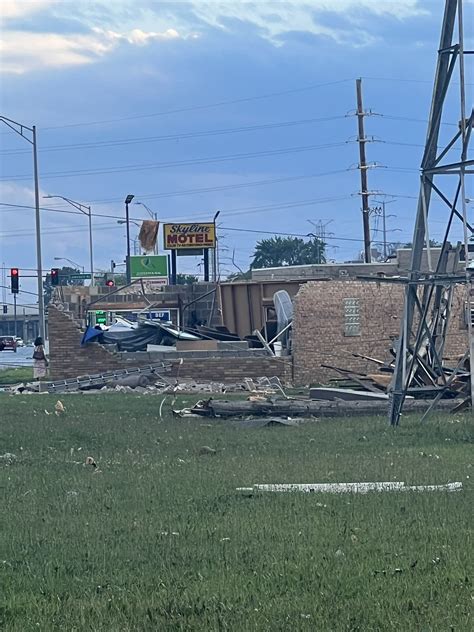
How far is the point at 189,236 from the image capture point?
242ft

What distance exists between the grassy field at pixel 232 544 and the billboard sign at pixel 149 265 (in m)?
82.5

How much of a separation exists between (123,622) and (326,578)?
1.57 m

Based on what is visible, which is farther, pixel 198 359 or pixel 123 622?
pixel 198 359

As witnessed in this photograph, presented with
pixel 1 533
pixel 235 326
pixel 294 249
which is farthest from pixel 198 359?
pixel 294 249

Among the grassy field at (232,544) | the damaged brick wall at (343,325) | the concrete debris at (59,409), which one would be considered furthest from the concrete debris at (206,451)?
the damaged brick wall at (343,325)

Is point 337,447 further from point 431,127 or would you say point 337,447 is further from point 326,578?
point 326,578

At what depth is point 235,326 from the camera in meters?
51.4

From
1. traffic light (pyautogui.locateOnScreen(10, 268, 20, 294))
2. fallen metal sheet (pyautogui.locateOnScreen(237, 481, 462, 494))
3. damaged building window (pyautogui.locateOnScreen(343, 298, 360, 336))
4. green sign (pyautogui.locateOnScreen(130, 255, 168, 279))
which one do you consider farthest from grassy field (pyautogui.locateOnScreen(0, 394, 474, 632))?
green sign (pyautogui.locateOnScreen(130, 255, 168, 279))

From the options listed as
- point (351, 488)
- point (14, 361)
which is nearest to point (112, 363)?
point (351, 488)

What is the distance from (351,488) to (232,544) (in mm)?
3556

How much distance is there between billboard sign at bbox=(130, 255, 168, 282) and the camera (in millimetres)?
99925

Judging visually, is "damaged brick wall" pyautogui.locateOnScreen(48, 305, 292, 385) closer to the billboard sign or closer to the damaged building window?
the damaged building window

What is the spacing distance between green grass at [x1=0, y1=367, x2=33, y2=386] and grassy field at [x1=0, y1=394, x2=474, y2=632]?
90.3ft

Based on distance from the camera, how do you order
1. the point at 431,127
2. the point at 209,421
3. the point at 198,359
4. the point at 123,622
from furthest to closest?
the point at 198,359
the point at 209,421
the point at 431,127
the point at 123,622
